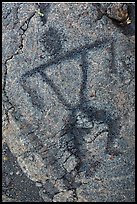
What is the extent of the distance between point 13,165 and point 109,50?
0.70m

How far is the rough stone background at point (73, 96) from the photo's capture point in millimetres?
1941

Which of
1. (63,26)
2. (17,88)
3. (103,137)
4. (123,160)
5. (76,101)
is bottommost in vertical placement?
(123,160)

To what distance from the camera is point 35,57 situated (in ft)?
6.43

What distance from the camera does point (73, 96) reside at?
1.95 meters

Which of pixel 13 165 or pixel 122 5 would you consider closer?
pixel 122 5

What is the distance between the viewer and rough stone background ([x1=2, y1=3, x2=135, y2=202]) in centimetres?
194

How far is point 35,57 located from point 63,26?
0.62 ft

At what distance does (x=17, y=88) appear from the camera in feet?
6.47

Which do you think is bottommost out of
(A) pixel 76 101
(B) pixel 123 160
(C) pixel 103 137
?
(B) pixel 123 160

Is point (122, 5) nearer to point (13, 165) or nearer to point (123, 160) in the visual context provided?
point (123, 160)

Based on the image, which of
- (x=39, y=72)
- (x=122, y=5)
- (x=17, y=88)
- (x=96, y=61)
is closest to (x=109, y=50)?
(x=96, y=61)

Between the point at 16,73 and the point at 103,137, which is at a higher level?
the point at 16,73

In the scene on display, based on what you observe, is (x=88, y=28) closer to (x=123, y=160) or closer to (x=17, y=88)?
(x=17, y=88)

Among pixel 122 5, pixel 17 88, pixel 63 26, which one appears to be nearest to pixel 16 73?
pixel 17 88
